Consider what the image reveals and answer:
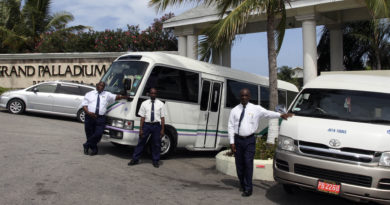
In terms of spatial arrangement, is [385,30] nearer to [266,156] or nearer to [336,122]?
[266,156]

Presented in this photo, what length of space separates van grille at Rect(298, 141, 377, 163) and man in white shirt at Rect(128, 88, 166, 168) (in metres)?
3.43

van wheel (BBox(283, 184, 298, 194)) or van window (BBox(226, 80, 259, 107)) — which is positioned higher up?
van window (BBox(226, 80, 259, 107))

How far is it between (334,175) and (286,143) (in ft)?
2.81

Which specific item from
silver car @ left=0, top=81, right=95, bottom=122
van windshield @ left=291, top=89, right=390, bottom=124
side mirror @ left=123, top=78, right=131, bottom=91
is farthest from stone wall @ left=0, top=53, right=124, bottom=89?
van windshield @ left=291, top=89, right=390, bottom=124

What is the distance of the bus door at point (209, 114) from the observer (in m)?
9.68

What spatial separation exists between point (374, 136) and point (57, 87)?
43.1ft

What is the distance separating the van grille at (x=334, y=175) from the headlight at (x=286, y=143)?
30cm

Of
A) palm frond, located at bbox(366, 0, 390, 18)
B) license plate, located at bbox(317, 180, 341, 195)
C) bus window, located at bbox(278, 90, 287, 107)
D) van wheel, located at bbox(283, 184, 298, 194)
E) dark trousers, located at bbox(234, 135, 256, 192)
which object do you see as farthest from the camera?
bus window, located at bbox(278, 90, 287, 107)

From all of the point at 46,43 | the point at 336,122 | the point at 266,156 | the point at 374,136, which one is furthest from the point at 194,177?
the point at 46,43

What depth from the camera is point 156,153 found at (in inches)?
317

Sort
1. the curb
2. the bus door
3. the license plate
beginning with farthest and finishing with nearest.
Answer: the bus door → the curb → the license plate

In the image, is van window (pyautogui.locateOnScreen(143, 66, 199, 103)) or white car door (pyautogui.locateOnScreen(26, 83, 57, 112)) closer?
van window (pyautogui.locateOnScreen(143, 66, 199, 103))

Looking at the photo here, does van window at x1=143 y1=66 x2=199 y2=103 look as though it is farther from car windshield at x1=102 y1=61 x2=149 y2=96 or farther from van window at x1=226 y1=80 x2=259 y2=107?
van window at x1=226 y1=80 x2=259 y2=107

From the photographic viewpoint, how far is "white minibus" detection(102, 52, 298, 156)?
27.8ft
